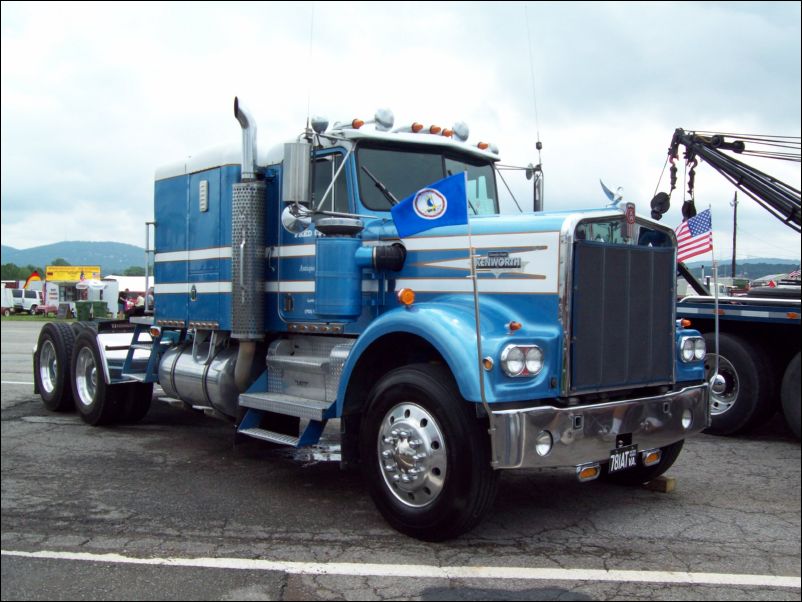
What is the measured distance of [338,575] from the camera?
4.03 m

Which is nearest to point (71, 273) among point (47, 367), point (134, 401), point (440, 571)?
point (440, 571)

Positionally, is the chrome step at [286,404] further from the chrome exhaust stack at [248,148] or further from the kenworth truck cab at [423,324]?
the chrome exhaust stack at [248,148]

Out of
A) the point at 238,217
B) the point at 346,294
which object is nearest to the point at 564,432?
the point at 346,294

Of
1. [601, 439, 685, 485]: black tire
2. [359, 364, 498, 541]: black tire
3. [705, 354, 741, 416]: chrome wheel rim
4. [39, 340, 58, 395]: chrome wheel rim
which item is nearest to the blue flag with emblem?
[359, 364, 498, 541]: black tire

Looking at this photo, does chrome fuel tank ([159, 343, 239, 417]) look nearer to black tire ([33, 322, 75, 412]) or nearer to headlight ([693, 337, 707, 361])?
black tire ([33, 322, 75, 412])

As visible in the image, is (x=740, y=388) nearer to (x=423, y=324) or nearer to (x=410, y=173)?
(x=410, y=173)

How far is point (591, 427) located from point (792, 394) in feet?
10.2

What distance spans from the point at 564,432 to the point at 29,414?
7.00 m

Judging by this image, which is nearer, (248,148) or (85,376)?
(248,148)

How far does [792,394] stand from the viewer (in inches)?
261

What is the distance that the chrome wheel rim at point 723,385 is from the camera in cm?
748

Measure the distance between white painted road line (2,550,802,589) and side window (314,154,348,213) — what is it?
272 cm

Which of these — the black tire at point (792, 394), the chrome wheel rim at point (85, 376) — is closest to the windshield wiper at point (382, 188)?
the black tire at point (792, 394)

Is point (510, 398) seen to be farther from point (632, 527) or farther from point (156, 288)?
Result: point (156, 288)
